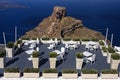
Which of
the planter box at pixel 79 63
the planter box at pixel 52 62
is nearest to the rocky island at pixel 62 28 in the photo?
the planter box at pixel 52 62

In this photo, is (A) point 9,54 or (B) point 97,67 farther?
(A) point 9,54

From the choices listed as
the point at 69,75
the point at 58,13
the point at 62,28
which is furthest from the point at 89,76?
the point at 58,13

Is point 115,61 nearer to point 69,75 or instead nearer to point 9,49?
point 69,75

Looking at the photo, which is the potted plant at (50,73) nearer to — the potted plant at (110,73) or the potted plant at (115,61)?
the potted plant at (110,73)

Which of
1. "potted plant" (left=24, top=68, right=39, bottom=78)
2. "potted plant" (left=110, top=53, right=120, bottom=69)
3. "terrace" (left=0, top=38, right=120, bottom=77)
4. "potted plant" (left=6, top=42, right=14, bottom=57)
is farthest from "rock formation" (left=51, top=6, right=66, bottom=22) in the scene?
"potted plant" (left=24, top=68, right=39, bottom=78)

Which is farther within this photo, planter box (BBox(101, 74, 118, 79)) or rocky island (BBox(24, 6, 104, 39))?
rocky island (BBox(24, 6, 104, 39))

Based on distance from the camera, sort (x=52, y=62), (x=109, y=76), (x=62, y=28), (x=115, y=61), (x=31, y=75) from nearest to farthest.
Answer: (x=31, y=75) → (x=109, y=76) → (x=115, y=61) → (x=52, y=62) → (x=62, y=28)

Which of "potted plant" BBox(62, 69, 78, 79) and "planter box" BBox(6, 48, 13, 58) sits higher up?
"planter box" BBox(6, 48, 13, 58)

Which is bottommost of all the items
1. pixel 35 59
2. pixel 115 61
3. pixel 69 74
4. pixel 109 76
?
pixel 109 76

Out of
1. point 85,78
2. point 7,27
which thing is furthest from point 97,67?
point 7,27

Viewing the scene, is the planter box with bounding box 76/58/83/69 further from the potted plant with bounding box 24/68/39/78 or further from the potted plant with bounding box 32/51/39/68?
the potted plant with bounding box 24/68/39/78

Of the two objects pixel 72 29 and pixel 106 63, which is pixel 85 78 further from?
pixel 72 29
